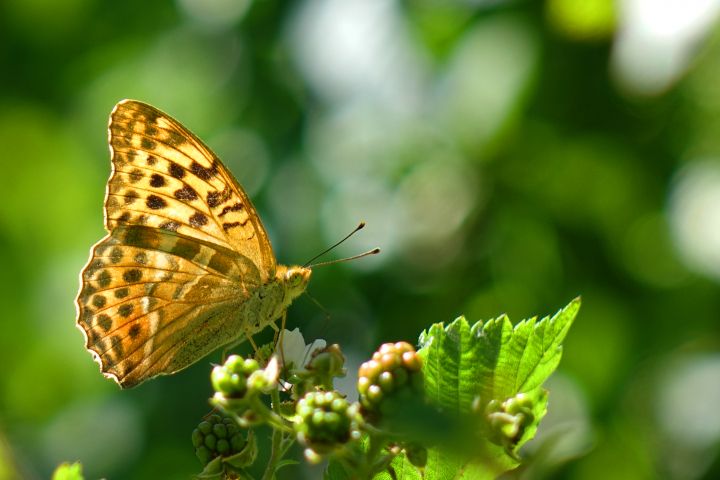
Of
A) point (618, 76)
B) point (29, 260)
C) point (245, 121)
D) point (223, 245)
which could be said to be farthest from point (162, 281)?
point (618, 76)

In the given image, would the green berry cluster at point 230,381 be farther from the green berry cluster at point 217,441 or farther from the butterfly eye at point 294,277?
the butterfly eye at point 294,277

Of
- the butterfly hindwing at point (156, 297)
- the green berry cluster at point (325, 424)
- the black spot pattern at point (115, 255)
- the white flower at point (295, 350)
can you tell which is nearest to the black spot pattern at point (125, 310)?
the butterfly hindwing at point (156, 297)

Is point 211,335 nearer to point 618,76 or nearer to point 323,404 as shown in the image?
point 323,404

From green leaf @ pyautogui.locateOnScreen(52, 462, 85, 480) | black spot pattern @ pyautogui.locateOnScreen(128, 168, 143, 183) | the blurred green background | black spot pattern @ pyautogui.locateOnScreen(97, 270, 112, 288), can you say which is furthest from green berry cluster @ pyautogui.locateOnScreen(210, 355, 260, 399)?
the blurred green background

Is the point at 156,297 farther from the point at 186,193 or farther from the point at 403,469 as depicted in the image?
the point at 403,469

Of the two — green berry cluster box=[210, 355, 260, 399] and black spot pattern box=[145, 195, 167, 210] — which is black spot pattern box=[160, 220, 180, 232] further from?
green berry cluster box=[210, 355, 260, 399]

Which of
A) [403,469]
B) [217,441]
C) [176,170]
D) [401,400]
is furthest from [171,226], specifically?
[401,400]
